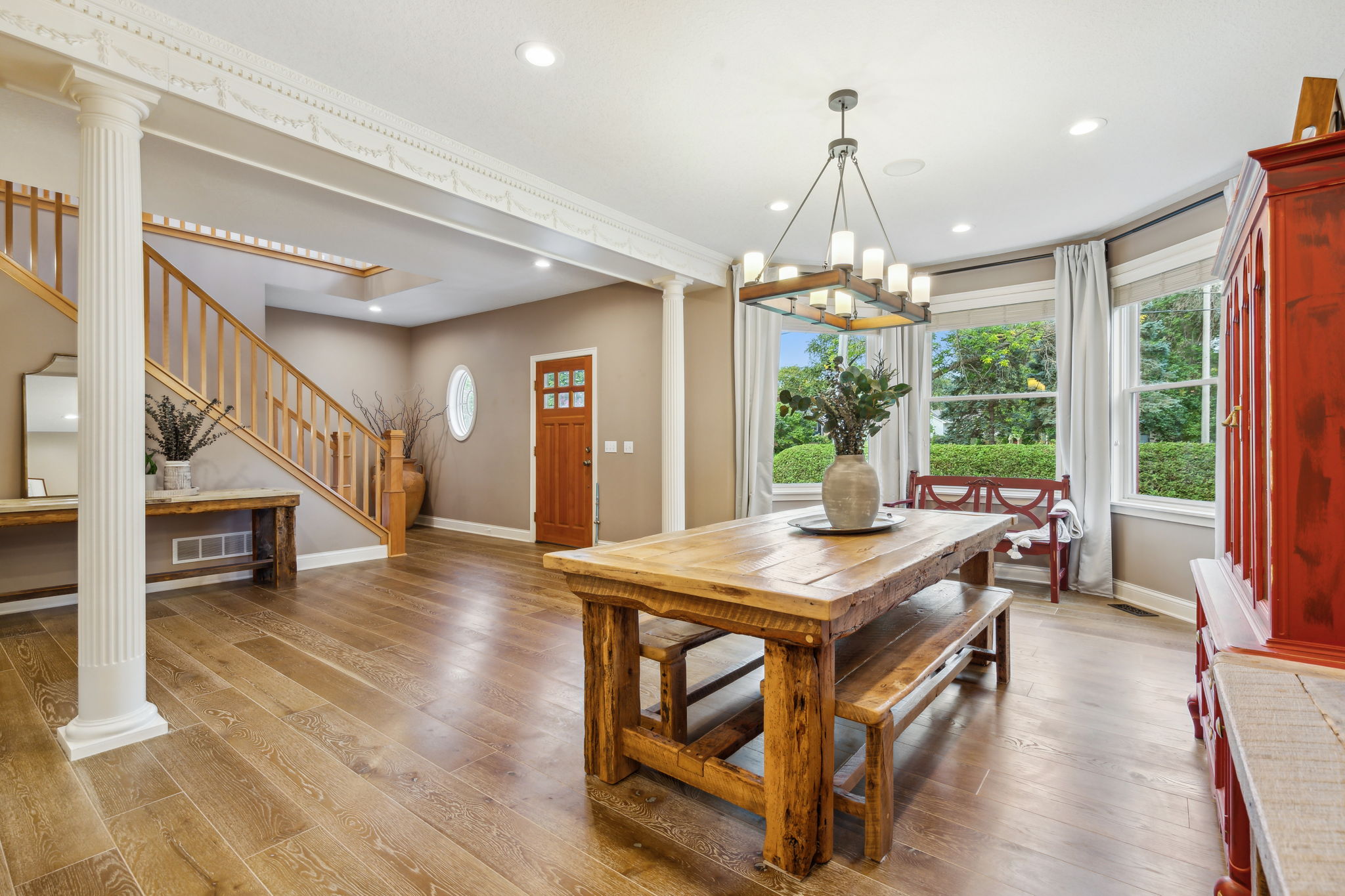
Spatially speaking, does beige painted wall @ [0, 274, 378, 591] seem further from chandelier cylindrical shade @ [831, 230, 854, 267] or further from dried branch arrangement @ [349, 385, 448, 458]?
chandelier cylindrical shade @ [831, 230, 854, 267]

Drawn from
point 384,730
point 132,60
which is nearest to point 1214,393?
point 384,730

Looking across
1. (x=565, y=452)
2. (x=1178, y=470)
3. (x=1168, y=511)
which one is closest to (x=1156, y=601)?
(x=1168, y=511)

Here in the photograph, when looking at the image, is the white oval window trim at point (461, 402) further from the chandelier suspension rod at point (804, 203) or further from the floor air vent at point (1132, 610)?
the floor air vent at point (1132, 610)

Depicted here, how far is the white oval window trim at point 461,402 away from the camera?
744cm

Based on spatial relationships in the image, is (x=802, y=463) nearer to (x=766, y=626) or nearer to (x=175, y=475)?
(x=766, y=626)

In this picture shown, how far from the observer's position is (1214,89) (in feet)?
9.00

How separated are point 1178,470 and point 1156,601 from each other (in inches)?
34.3

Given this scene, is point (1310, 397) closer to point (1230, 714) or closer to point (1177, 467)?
point (1230, 714)

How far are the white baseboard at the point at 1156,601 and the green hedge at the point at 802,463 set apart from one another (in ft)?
7.49

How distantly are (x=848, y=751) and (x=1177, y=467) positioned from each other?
3451 millimetres

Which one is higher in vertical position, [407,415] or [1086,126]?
[1086,126]

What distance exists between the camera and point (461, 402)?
7637 millimetres

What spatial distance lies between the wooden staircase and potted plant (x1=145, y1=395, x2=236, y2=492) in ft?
0.44

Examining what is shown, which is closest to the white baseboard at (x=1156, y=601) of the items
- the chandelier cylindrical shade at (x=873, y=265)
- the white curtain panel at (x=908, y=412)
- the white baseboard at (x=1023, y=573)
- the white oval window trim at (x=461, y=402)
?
the white baseboard at (x=1023, y=573)
